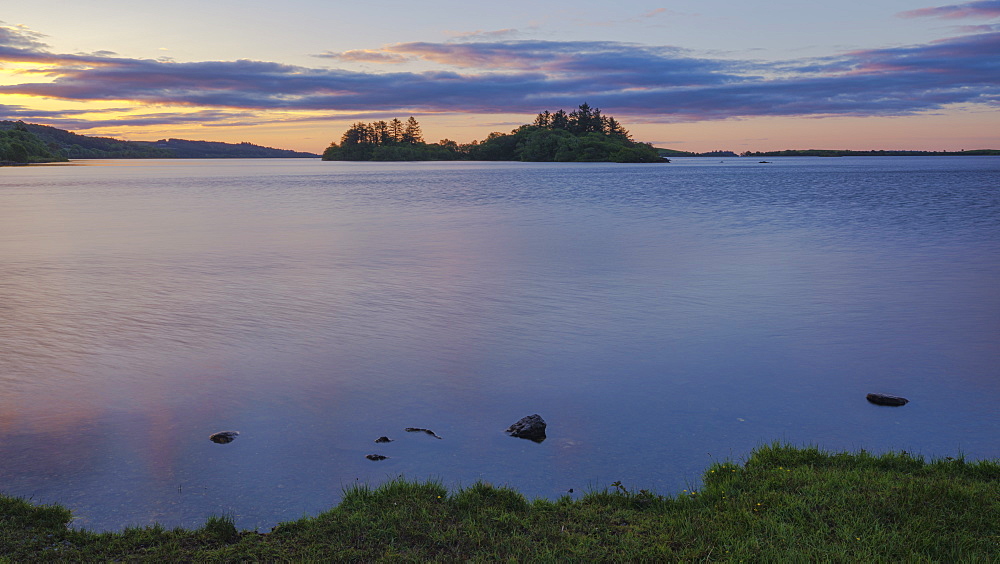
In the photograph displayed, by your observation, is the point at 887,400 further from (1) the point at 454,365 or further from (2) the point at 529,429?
(1) the point at 454,365

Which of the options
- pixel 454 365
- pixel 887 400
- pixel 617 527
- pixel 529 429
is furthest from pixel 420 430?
pixel 887 400

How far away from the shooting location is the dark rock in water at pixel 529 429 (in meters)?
8.03

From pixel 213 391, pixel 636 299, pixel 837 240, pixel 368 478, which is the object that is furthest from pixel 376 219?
pixel 368 478

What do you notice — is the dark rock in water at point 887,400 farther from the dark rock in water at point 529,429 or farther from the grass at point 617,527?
the dark rock in water at point 529,429

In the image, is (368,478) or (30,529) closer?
(30,529)

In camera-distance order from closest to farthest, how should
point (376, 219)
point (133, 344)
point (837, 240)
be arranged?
1. point (133, 344)
2. point (837, 240)
3. point (376, 219)

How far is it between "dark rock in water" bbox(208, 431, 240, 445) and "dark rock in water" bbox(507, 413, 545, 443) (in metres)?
3.03

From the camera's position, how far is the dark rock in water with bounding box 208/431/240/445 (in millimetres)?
7836

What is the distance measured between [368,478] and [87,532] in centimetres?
239

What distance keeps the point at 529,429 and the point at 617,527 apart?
7.40ft

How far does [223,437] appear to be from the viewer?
7.87 meters

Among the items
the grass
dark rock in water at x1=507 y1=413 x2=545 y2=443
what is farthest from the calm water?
the grass

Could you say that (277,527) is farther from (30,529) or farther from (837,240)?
(837,240)

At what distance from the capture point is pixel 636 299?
16.1 metres
